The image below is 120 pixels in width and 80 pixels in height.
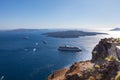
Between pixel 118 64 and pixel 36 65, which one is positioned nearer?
pixel 118 64

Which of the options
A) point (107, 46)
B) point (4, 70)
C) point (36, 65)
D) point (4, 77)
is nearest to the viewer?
point (107, 46)

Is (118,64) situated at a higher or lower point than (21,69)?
higher

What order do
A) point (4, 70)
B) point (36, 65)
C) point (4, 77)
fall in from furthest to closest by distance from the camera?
point (36, 65), point (4, 70), point (4, 77)

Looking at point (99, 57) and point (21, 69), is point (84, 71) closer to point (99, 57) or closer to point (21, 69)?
point (99, 57)

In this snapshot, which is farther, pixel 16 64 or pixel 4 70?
pixel 16 64

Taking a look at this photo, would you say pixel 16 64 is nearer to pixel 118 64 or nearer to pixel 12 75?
pixel 12 75

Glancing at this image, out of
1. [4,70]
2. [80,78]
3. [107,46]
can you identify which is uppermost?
[107,46]

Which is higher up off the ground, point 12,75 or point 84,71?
point 84,71

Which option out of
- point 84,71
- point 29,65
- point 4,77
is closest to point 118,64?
point 84,71

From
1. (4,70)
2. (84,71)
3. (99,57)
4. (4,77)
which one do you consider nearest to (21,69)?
(4,70)
